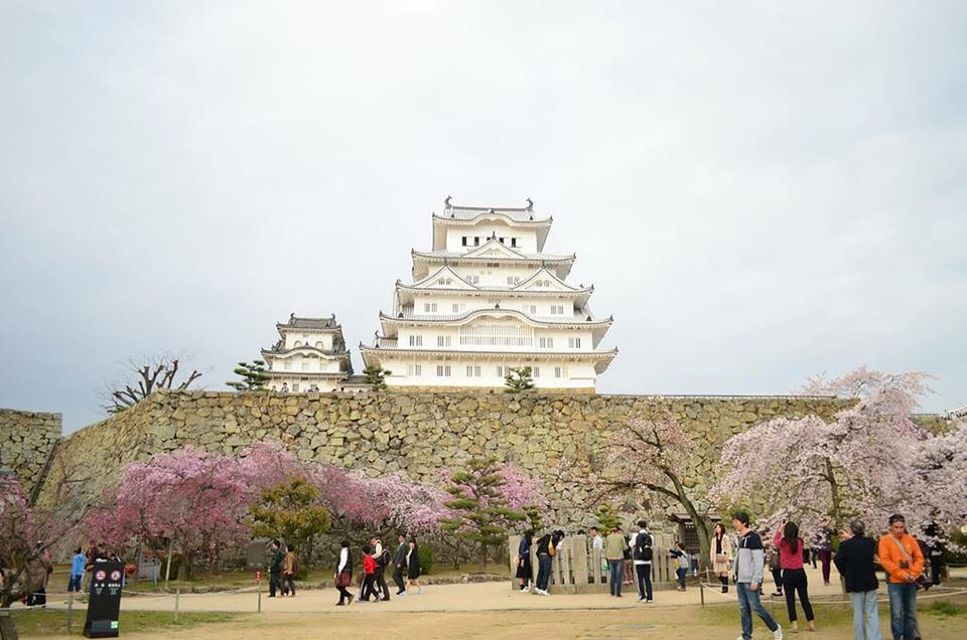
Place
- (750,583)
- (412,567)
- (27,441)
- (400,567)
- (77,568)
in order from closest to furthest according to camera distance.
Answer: (750,583), (400,567), (77,568), (412,567), (27,441)

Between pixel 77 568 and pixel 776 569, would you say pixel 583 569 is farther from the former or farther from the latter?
pixel 77 568

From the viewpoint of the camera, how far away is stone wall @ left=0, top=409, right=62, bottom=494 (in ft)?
92.2

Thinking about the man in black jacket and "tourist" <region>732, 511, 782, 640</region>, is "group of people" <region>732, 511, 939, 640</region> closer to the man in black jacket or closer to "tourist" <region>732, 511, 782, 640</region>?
"tourist" <region>732, 511, 782, 640</region>

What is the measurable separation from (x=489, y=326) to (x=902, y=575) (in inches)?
1444

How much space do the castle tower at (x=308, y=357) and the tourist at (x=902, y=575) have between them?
4357 cm

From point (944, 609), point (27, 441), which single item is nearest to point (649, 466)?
point (944, 609)

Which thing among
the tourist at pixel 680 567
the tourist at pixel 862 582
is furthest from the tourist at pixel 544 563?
the tourist at pixel 862 582

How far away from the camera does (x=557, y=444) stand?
76.3 ft

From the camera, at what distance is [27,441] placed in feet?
94.7

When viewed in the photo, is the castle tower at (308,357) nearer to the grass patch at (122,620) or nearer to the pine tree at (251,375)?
the pine tree at (251,375)

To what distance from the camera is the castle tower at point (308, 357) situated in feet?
168

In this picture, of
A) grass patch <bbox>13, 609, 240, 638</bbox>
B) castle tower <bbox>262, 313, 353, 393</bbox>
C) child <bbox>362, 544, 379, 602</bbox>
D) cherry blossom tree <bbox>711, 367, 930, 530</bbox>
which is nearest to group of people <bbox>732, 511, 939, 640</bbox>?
cherry blossom tree <bbox>711, 367, 930, 530</bbox>

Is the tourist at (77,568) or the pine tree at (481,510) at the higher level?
the pine tree at (481,510)

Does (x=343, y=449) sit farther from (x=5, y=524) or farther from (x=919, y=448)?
(x=919, y=448)
